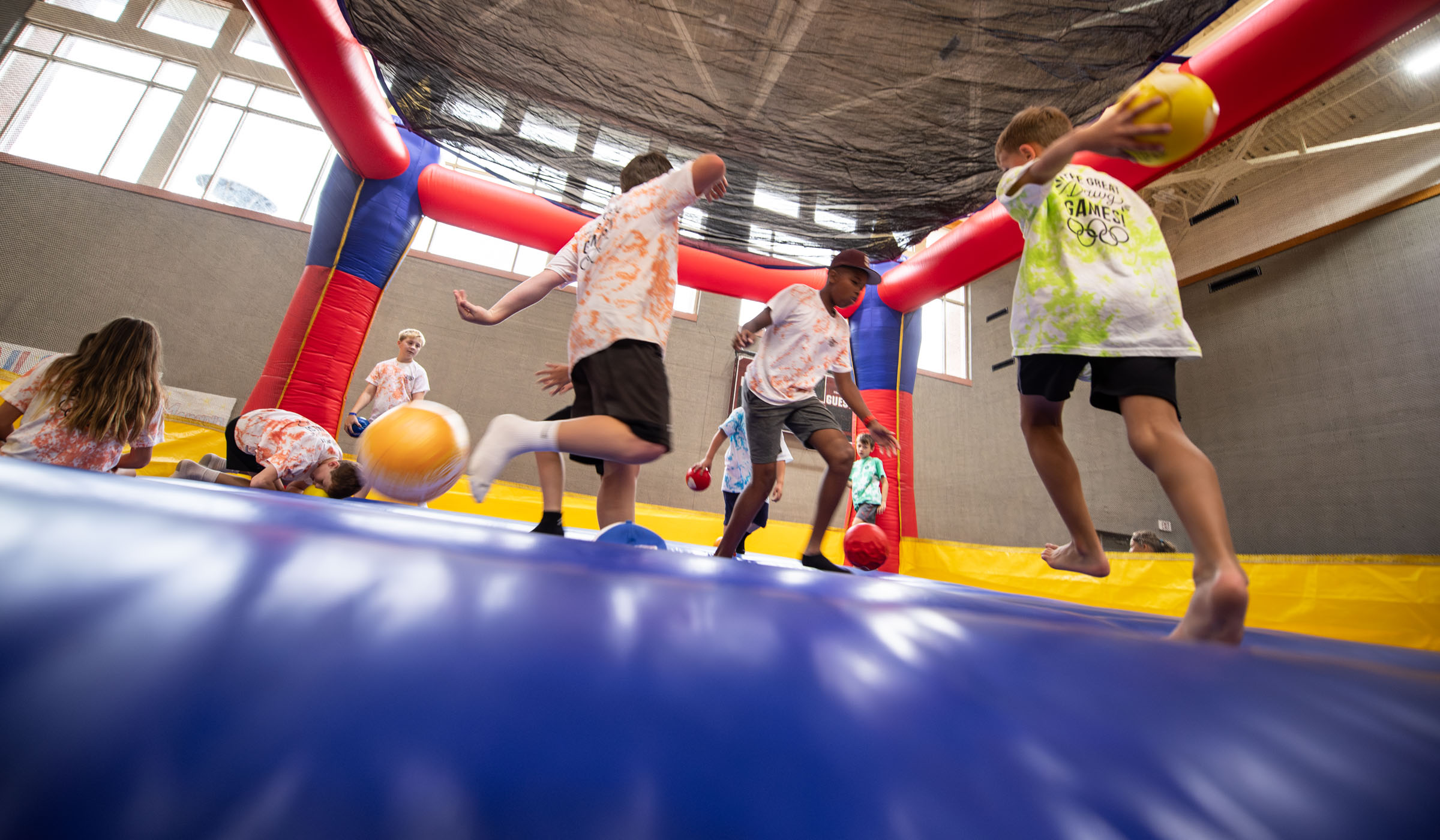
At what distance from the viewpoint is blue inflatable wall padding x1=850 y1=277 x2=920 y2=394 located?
5.00 m

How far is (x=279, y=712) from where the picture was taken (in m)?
0.28

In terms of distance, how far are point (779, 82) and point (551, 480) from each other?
2.19m

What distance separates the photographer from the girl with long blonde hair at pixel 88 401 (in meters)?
Answer: 1.89

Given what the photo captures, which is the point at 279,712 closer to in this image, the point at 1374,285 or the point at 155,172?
the point at 1374,285

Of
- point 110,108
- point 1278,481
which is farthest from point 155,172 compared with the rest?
point 1278,481

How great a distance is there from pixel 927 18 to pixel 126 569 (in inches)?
118

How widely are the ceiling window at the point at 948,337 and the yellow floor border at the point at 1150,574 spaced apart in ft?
15.4

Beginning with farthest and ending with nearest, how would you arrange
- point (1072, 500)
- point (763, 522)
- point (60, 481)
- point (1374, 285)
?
point (1374, 285), point (763, 522), point (1072, 500), point (60, 481)

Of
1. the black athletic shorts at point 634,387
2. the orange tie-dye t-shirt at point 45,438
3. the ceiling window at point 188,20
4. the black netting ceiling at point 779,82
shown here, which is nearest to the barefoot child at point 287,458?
the orange tie-dye t-shirt at point 45,438

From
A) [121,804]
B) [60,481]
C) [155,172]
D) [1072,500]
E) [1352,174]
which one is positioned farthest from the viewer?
[155,172]

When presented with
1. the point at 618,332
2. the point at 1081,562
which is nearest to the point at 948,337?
the point at 1081,562

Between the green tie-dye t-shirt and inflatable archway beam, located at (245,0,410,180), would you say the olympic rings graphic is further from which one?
inflatable archway beam, located at (245,0,410,180)

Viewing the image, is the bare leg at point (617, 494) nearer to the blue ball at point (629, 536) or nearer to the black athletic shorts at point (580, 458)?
the black athletic shorts at point (580, 458)

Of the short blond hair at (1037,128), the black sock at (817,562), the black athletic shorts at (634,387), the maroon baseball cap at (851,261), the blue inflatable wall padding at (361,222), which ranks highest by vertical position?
the blue inflatable wall padding at (361,222)
